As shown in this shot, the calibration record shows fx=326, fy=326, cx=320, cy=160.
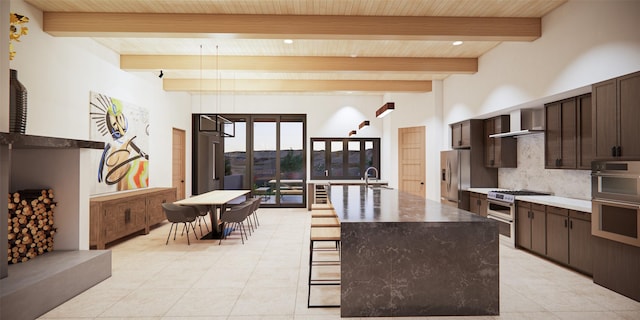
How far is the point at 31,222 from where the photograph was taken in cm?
340

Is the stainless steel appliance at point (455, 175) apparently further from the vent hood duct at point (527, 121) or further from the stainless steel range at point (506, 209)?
the vent hood duct at point (527, 121)

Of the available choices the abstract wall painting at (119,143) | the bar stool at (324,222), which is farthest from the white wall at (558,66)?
the abstract wall painting at (119,143)

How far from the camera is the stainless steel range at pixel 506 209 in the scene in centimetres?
498

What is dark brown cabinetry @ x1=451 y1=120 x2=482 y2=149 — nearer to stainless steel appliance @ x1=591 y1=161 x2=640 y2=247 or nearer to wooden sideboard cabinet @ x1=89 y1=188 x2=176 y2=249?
stainless steel appliance @ x1=591 y1=161 x2=640 y2=247

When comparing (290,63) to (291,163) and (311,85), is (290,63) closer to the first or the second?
(311,85)

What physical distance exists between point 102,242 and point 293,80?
5.06m

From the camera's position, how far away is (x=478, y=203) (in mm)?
5871

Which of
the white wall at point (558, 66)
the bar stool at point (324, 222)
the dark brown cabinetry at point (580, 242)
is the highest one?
the white wall at point (558, 66)

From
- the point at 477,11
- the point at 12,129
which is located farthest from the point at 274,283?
the point at 477,11

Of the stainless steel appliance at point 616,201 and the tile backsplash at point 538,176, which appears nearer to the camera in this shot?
the stainless steel appliance at point 616,201

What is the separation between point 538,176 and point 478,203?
3.41 ft

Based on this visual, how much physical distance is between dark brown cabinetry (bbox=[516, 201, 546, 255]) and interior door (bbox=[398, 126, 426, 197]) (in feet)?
10.6

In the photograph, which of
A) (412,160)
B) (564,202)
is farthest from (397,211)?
(412,160)

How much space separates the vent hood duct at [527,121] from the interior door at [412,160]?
2.90 metres
